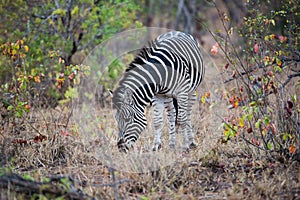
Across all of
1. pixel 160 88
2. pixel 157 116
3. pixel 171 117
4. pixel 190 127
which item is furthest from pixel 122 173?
pixel 190 127

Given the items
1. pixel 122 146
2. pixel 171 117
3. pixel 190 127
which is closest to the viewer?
pixel 122 146

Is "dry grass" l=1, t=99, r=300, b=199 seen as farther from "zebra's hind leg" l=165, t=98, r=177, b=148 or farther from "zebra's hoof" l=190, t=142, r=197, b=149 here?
"zebra's hind leg" l=165, t=98, r=177, b=148

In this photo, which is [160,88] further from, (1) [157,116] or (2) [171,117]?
(2) [171,117]

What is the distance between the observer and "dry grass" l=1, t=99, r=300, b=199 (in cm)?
433

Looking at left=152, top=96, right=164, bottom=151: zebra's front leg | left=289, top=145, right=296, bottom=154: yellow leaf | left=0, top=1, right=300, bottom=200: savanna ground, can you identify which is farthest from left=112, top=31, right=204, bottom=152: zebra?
left=289, top=145, right=296, bottom=154: yellow leaf

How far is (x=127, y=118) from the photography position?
5.52 m

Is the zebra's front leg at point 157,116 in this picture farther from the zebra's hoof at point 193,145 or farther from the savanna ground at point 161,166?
the zebra's hoof at point 193,145

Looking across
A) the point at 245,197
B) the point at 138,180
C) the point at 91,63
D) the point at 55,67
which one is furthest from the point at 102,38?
the point at 245,197

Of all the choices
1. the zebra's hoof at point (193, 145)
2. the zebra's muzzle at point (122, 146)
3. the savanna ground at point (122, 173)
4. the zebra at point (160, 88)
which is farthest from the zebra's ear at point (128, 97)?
the zebra's hoof at point (193, 145)

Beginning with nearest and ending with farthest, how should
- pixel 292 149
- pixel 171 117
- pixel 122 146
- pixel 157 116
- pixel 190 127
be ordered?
pixel 292 149, pixel 122 146, pixel 157 116, pixel 171 117, pixel 190 127

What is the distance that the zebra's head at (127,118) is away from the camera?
5512mm

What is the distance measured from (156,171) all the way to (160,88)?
1475 mm

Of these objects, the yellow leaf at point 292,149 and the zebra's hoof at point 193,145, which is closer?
the yellow leaf at point 292,149

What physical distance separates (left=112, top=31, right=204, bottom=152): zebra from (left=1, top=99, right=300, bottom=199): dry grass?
0.34 m
